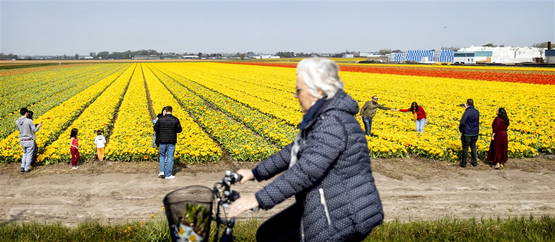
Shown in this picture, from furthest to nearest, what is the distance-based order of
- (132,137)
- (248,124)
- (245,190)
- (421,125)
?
(248,124) → (421,125) → (132,137) → (245,190)

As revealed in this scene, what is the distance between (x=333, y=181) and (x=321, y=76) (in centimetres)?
72

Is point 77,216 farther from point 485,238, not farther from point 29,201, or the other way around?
point 485,238

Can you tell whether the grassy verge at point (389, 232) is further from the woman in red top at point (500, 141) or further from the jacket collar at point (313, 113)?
the woman in red top at point (500, 141)

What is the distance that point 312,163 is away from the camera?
10.1ft

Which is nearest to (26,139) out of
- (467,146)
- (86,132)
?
(86,132)

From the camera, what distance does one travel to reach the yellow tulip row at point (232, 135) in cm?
1311

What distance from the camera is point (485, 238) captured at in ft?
19.4

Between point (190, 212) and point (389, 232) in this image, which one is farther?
point (389, 232)

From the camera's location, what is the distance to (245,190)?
9.75 metres

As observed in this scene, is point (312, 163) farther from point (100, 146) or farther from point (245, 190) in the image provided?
point (100, 146)

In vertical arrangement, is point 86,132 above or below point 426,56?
below

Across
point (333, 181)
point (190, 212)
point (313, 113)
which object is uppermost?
point (313, 113)

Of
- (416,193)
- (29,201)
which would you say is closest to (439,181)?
(416,193)

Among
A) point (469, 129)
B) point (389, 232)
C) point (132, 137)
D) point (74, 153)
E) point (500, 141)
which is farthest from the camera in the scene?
point (132, 137)
